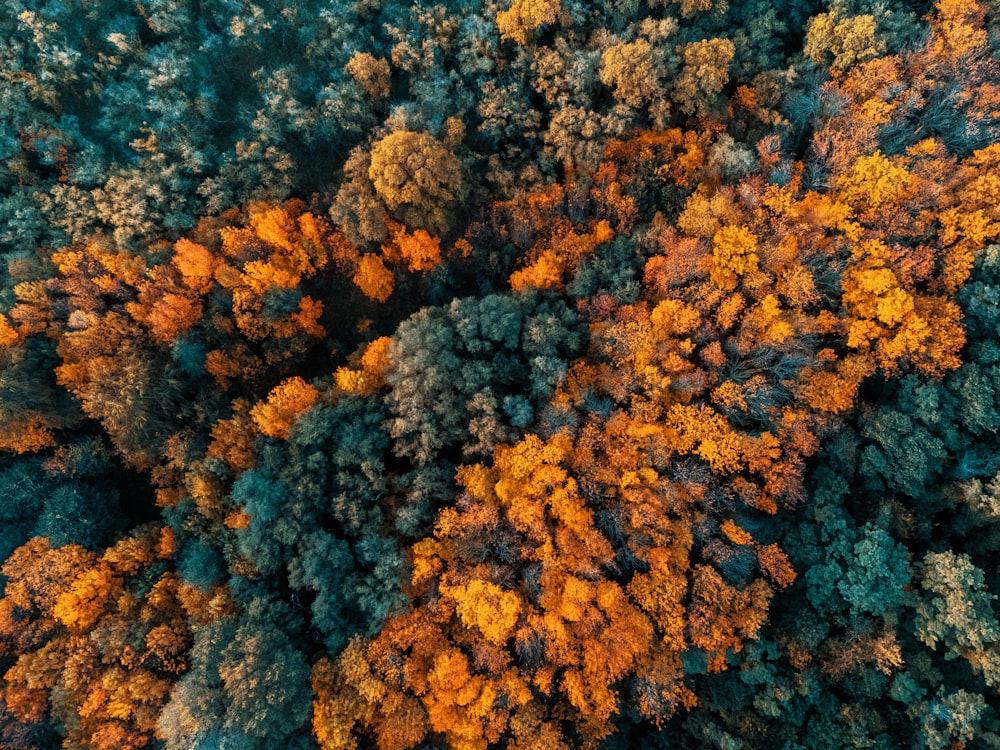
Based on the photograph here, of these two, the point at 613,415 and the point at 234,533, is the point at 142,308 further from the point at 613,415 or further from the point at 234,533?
the point at 613,415

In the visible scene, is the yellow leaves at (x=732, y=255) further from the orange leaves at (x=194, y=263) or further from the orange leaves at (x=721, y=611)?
the orange leaves at (x=194, y=263)

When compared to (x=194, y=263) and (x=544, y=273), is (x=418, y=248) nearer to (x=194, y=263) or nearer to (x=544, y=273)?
(x=544, y=273)

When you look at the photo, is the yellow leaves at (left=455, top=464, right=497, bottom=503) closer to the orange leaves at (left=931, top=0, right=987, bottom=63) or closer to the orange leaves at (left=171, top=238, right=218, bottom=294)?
the orange leaves at (left=171, top=238, right=218, bottom=294)

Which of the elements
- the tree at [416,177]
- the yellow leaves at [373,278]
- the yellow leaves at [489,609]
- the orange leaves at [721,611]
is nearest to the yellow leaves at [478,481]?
the yellow leaves at [489,609]

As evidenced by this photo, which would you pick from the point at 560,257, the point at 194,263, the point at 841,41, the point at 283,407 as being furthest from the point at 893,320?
the point at 194,263

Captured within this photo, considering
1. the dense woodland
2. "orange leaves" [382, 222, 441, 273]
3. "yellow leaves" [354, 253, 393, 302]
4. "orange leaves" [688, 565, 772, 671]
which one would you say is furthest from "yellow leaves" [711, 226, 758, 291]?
"yellow leaves" [354, 253, 393, 302]

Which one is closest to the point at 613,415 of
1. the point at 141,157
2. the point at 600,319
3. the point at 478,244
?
the point at 600,319
